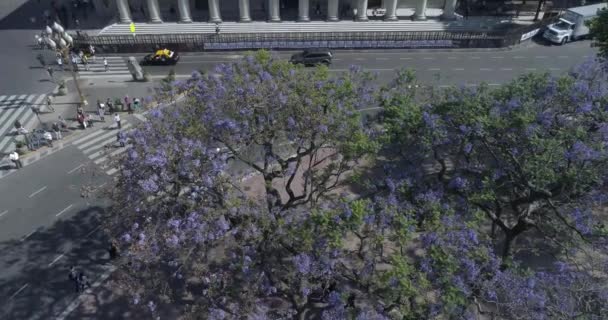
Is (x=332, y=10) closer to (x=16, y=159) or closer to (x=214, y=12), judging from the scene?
(x=214, y=12)

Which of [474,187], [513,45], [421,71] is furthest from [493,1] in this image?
[474,187]

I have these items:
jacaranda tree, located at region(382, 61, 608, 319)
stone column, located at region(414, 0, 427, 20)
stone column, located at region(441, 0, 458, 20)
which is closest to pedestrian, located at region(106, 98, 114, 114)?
jacaranda tree, located at region(382, 61, 608, 319)

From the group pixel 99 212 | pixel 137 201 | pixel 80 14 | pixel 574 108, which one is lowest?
pixel 99 212

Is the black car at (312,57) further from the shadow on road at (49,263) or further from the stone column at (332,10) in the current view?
the shadow on road at (49,263)

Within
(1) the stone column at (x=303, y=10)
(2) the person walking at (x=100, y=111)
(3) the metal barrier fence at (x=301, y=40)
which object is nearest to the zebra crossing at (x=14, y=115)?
(2) the person walking at (x=100, y=111)

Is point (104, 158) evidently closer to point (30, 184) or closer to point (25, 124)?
point (30, 184)

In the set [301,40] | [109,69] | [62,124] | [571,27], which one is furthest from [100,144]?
[571,27]

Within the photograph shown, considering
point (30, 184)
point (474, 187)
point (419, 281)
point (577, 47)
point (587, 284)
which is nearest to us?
point (419, 281)
